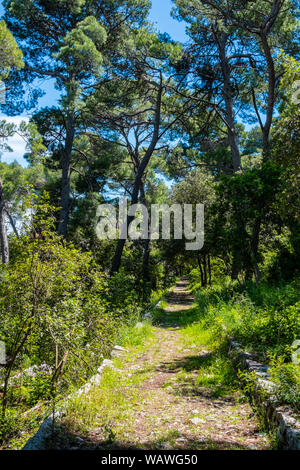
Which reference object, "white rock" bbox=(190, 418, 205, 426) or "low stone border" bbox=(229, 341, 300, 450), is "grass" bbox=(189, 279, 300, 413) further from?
"white rock" bbox=(190, 418, 205, 426)

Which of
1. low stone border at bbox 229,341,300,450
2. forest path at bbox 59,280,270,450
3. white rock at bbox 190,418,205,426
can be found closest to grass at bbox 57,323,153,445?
forest path at bbox 59,280,270,450

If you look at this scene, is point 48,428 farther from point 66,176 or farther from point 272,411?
point 66,176

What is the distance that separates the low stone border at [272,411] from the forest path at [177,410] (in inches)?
6.7

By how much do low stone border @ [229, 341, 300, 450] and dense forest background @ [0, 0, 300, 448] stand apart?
0.29 metres

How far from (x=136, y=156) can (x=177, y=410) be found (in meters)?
15.4

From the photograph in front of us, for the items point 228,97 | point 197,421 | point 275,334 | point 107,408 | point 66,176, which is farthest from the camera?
point 66,176

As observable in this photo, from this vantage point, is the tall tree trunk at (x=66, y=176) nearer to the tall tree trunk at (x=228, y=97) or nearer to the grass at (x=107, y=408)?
the tall tree trunk at (x=228, y=97)

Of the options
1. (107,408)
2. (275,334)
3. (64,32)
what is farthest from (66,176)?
(107,408)

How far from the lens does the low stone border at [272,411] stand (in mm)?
2623

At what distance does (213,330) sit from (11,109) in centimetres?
1283

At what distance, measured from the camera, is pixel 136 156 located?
17.9 metres

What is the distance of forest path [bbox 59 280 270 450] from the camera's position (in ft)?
10.2

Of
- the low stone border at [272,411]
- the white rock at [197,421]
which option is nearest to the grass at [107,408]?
the white rock at [197,421]
